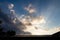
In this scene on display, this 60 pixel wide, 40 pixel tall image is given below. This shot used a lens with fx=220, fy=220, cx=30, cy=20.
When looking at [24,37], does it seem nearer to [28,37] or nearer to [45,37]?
[28,37]

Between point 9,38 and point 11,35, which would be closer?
point 11,35

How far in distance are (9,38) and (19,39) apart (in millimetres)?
3437

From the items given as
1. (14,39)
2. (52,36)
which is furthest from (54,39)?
(14,39)

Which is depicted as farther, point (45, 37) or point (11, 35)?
point (45, 37)

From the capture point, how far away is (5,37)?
7494 cm

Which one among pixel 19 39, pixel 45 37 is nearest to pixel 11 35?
pixel 19 39

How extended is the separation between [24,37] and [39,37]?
16.7ft

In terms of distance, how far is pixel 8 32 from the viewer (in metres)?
70.2

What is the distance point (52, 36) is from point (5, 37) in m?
15.9

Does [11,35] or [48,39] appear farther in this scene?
[48,39]

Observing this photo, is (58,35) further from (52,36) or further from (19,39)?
(19,39)

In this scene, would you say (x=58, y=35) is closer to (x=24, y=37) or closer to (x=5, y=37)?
(x=24, y=37)

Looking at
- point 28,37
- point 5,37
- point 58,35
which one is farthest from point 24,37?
point 58,35

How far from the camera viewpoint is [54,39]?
7306 centimetres
